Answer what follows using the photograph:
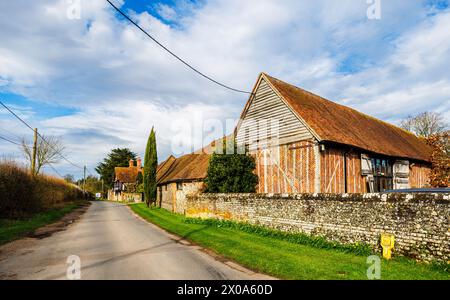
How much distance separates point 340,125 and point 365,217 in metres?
10.2

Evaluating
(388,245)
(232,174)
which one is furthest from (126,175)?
(388,245)

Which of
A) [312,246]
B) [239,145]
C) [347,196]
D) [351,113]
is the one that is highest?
[351,113]

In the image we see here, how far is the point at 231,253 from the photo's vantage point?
930cm

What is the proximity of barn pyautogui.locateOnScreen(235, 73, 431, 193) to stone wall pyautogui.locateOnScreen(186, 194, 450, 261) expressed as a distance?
10.7 feet

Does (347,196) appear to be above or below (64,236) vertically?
above

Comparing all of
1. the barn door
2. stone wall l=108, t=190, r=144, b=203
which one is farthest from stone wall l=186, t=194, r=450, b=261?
stone wall l=108, t=190, r=144, b=203

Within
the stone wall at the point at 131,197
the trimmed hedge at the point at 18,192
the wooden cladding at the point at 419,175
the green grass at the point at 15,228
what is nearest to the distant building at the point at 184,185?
the green grass at the point at 15,228

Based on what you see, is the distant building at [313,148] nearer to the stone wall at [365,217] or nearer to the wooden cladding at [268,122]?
the wooden cladding at [268,122]

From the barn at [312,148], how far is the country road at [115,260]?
7.91 meters

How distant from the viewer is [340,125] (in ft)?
61.0

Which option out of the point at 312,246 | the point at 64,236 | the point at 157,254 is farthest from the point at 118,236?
the point at 312,246
